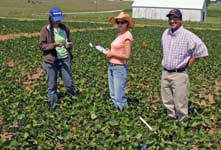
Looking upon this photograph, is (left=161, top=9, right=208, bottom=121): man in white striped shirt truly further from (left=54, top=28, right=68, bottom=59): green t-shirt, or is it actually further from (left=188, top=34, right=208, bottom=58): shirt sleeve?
(left=54, top=28, right=68, bottom=59): green t-shirt

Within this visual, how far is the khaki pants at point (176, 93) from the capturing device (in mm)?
7277

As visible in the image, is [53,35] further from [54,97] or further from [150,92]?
[150,92]

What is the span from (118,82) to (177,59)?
3.96 ft

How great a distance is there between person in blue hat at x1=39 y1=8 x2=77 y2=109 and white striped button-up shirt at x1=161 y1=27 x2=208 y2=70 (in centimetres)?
198

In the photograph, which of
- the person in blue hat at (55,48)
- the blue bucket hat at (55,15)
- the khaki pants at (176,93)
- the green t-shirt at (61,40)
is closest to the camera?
the khaki pants at (176,93)

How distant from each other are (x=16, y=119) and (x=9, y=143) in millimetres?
1707

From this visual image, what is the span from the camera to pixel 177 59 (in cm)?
718

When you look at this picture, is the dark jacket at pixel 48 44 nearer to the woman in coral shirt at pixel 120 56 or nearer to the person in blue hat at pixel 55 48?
the person in blue hat at pixel 55 48

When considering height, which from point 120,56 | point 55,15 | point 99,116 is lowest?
point 99,116

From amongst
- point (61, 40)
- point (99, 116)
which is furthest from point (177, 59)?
point (61, 40)

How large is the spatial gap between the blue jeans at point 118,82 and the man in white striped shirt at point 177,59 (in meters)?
0.73

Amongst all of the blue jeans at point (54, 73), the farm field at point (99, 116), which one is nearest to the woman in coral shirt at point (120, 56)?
the farm field at point (99, 116)

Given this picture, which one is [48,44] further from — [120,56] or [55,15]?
[120,56]

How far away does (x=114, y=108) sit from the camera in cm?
812
